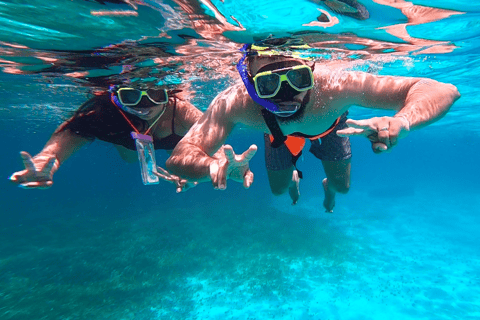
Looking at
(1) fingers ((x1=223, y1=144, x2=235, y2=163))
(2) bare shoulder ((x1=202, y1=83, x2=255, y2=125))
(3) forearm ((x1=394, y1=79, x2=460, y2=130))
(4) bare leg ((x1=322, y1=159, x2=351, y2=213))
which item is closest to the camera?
(3) forearm ((x1=394, y1=79, x2=460, y2=130))

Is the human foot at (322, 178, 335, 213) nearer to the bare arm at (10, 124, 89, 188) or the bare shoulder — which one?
the bare shoulder

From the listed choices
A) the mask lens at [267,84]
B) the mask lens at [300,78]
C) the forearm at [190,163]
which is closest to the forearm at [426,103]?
the mask lens at [300,78]

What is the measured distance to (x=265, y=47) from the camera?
7.41 metres

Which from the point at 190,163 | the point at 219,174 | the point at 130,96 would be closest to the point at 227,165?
the point at 219,174

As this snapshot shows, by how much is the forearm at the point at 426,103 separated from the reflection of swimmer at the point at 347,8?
340 cm

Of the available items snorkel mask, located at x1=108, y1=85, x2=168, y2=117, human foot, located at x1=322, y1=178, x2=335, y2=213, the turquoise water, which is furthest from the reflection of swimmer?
human foot, located at x1=322, y1=178, x2=335, y2=213

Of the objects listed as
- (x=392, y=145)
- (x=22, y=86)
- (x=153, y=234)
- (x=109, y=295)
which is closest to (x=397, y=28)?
(x=392, y=145)

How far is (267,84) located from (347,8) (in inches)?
138

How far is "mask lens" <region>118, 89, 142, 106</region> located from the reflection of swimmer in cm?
432

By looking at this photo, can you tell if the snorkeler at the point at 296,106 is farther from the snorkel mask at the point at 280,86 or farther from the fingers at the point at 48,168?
the fingers at the point at 48,168

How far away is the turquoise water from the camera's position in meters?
6.24

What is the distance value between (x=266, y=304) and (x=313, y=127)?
9527 millimetres

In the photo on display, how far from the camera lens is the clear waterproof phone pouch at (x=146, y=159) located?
4.84 metres

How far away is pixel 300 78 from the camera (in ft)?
12.7
